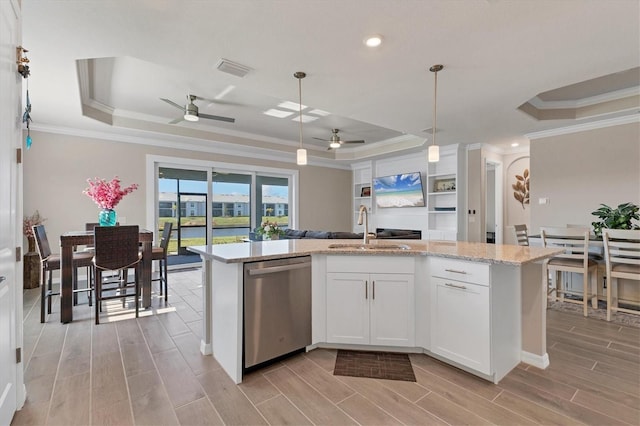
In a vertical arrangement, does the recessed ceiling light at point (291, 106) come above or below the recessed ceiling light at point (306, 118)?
above

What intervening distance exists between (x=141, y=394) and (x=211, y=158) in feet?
16.7

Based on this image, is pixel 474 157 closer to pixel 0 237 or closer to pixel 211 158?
pixel 211 158

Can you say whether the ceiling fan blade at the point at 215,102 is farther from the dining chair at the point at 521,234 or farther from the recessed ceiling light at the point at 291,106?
the dining chair at the point at 521,234

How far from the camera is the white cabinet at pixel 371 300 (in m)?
2.44

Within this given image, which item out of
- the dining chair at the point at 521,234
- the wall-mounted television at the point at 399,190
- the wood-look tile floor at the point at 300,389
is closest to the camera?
the wood-look tile floor at the point at 300,389

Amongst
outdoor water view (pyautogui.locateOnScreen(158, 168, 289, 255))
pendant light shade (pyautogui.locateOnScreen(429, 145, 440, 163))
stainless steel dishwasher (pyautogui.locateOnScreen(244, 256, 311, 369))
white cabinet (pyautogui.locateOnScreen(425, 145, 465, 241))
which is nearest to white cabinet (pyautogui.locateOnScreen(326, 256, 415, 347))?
stainless steel dishwasher (pyautogui.locateOnScreen(244, 256, 311, 369))

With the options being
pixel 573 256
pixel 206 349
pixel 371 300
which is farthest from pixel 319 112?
pixel 573 256

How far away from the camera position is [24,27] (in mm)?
2262

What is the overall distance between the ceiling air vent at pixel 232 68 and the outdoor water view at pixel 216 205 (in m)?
3.72

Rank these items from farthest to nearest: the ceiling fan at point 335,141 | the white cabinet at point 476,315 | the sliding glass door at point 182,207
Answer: the sliding glass door at point 182,207
the ceiling fan at point 335,141
the white cabinet at point 476,315

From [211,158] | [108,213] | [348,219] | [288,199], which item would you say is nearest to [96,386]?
[108,213]

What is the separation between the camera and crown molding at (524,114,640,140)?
14.0 feet

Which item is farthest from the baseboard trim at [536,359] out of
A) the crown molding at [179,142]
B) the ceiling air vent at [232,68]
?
the crown molding at [179,142]

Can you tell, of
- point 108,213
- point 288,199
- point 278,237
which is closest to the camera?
point 108,213
